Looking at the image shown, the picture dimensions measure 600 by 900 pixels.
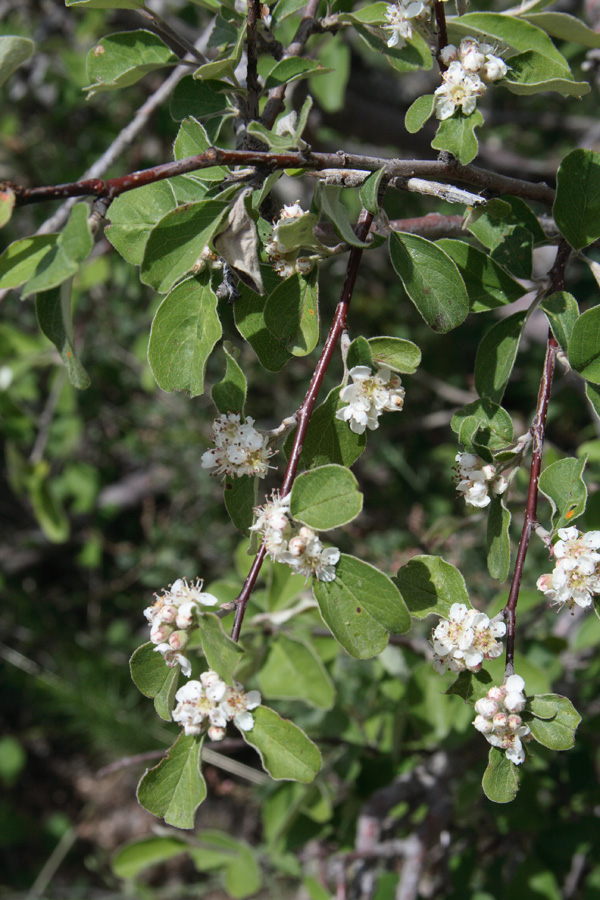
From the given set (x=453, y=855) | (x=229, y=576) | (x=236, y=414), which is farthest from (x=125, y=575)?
(x=236, y=414)

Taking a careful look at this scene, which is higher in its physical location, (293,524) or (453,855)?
(293,524)

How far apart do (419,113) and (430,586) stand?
26.8 inches

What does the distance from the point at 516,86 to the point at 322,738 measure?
68.9 inches

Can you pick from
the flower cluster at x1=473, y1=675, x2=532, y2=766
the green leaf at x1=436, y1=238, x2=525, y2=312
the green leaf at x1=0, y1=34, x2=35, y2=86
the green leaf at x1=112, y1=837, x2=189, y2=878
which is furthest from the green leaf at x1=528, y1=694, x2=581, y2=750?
the green leaf at x1=112, y1=837, x2=189, y2=878

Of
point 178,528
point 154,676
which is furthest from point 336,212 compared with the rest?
point 178,528

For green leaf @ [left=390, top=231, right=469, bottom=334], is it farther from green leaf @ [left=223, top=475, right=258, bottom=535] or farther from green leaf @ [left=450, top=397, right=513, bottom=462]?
green leaf @ [left=223, top=475, right=258, bottom=535]

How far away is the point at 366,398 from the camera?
992 millimetres

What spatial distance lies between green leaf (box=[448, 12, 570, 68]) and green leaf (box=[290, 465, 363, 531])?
66cm

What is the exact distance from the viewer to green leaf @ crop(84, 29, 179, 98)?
1177 mm

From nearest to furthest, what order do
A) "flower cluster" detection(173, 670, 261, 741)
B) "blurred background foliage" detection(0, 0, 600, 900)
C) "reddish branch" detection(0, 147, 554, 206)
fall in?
"reddish branch" detection(0, 147, 554, 206) < "flower cluster" detection(173, 670, 261, 741) < "blurred background foliage" detection(0, 0, 600, 900)

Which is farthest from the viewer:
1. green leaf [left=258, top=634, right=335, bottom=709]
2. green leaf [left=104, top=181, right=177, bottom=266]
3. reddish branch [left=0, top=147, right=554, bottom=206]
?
green leaf [left=258, top=634, right=335, bottom=709]

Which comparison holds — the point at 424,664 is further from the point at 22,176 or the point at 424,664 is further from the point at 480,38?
the point at 22,176

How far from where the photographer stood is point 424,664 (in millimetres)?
1877

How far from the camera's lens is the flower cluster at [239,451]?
3.46 feet
